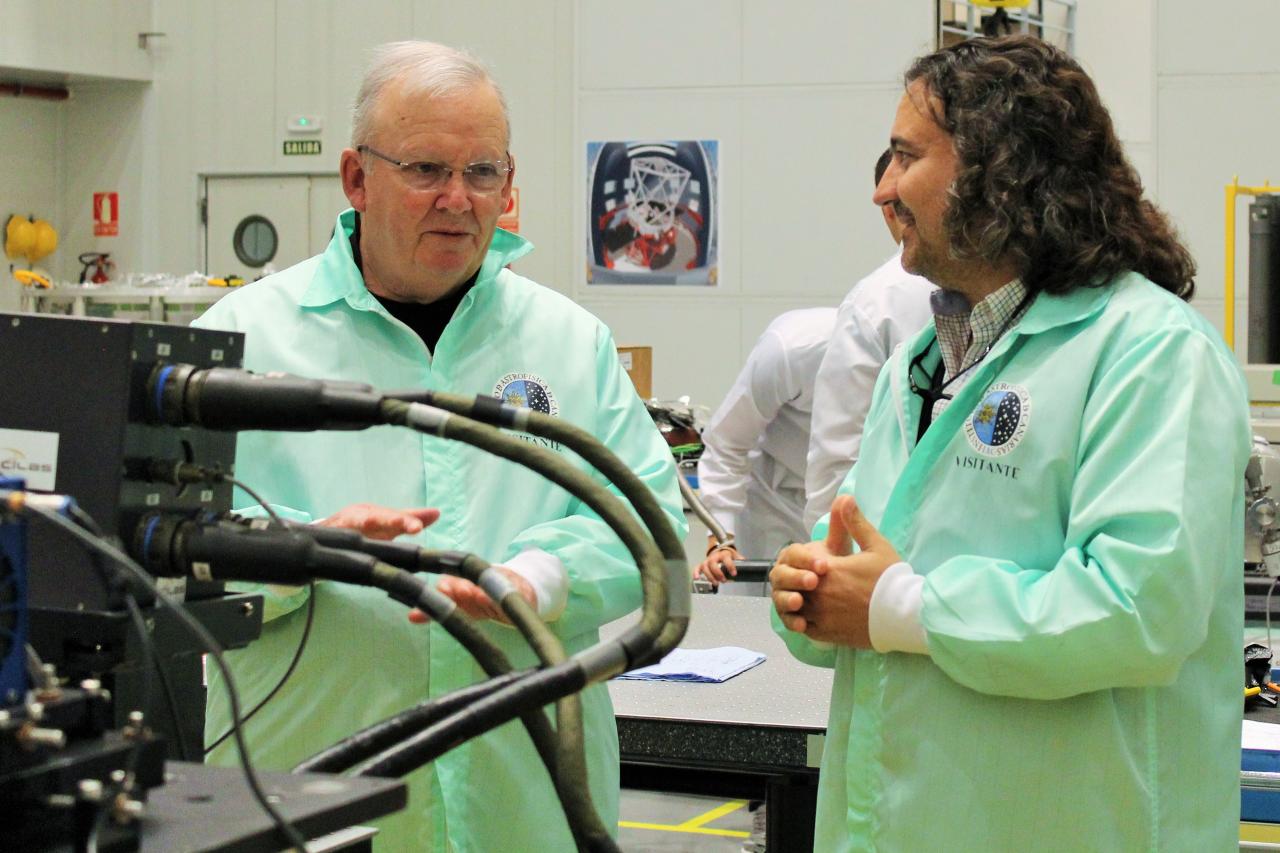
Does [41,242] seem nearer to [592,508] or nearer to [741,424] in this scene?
[741,424]

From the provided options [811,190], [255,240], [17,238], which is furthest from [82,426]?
[17,238]

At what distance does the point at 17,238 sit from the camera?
7.75m

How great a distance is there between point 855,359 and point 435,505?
1533 mm

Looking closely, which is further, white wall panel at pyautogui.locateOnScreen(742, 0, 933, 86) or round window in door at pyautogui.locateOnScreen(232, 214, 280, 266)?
round window in door at pyautogui.locateOnScreen(232, 214, 280, 266)

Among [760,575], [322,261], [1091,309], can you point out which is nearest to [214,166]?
[760,575]

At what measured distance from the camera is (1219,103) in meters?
6.41

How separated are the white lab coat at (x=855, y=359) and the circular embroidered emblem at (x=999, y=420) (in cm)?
148

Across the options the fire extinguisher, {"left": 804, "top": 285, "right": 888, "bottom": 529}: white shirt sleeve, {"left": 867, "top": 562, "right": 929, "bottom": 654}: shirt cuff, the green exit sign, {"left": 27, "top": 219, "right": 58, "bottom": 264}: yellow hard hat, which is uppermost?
the green exit sign

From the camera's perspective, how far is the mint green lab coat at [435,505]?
155 cm

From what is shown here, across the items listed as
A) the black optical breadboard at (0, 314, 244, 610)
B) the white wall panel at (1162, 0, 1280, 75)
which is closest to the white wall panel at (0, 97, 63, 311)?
the white wall panel at (1162, 0, 1280, 75)

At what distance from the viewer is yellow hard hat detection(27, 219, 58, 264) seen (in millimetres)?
7824

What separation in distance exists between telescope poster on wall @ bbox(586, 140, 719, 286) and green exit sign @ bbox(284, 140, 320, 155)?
148cm

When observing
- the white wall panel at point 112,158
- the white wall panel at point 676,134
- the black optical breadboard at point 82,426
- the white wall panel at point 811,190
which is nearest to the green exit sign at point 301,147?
the white wall panel at point 112,158

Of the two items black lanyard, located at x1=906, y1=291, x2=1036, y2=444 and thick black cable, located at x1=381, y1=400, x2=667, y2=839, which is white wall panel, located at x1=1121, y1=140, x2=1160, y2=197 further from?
thick black cable, located at x1=381, y1=400, x2=667, y2=839
